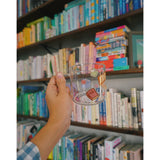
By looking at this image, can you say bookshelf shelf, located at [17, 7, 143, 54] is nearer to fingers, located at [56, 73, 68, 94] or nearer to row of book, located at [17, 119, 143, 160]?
fingers, located at [56, 73, 68, 94]

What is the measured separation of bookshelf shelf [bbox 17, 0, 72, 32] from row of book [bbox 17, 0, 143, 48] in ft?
0.21

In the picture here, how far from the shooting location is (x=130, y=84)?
1.18 m

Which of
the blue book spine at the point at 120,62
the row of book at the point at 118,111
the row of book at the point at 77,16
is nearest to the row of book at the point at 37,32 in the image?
the row of book at the point at 77,16

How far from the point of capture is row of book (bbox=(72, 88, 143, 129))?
0.94 meters

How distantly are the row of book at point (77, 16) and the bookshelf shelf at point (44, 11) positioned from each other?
0.06 m

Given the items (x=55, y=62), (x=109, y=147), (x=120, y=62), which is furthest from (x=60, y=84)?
(x=55, y=62)

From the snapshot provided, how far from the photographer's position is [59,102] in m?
0.50

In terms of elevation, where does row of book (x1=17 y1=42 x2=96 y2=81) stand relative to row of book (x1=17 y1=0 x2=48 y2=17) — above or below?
below

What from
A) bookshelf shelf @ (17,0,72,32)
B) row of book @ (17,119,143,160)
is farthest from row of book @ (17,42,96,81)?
row of book @ (17,119,143,160)

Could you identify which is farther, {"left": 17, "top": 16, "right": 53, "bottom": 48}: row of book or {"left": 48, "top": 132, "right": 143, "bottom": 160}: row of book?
{"left": 17, "top": 16, "right": 53, "bottom": 48}: row of book

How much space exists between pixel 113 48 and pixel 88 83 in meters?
0.51

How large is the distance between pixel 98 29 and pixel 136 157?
92 centimetres

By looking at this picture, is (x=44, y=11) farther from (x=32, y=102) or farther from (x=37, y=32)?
(x=32, y=102)
